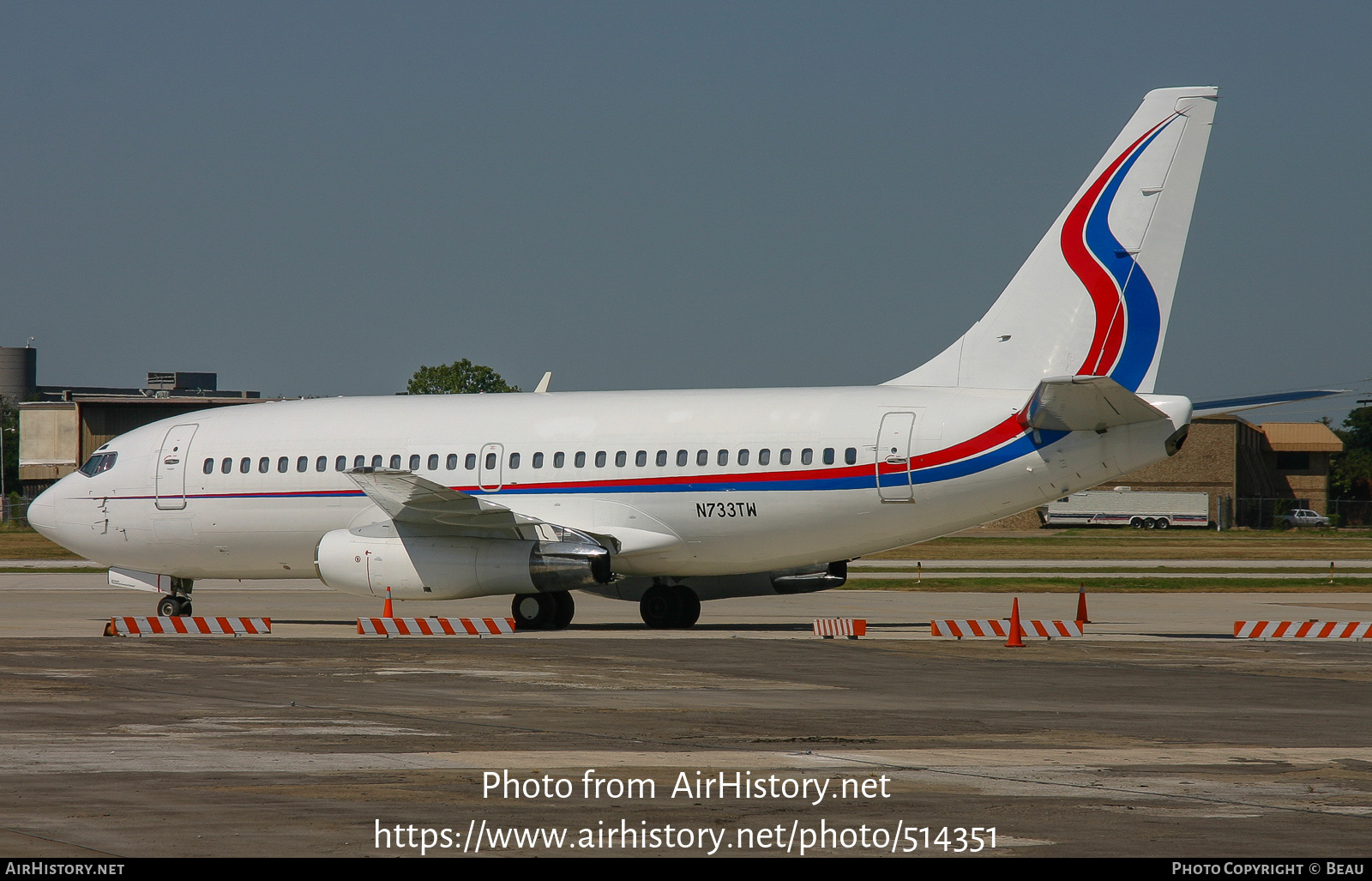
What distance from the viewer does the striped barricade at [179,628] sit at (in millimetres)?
21844

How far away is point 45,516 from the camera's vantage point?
2695 cm

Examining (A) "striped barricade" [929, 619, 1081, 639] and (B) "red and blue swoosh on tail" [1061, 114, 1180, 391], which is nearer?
(B) "red and blue swoosh on tail" [1061, 114, 1180, 391]

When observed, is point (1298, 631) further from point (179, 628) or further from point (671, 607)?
point (179, 628)

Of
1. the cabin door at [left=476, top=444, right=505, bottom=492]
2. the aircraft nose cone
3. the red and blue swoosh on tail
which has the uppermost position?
the red and blue swoosh on tail

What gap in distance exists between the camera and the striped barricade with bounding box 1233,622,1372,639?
2158cm

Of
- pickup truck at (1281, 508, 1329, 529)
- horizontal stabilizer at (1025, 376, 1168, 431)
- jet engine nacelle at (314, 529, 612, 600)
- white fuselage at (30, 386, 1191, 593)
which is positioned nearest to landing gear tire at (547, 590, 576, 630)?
jet engine nacelle at (314, 529, 612, 600)

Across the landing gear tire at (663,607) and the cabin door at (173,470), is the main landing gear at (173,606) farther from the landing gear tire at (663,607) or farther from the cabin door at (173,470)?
the landing gear tire at (663,607)

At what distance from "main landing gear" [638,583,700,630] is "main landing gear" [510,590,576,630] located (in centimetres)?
144

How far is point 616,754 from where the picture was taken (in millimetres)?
10594

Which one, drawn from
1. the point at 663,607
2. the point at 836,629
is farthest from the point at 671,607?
the point at 836,629

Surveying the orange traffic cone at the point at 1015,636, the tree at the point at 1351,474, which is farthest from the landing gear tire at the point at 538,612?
the tree at the point at 1351,474

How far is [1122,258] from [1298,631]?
6.19 meters

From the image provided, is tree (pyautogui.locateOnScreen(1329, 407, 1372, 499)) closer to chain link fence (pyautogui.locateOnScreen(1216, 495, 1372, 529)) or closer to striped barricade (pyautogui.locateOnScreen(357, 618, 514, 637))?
chain link fence (pyautogui.locateOnScreen(1216, 495, 1372, 529))
